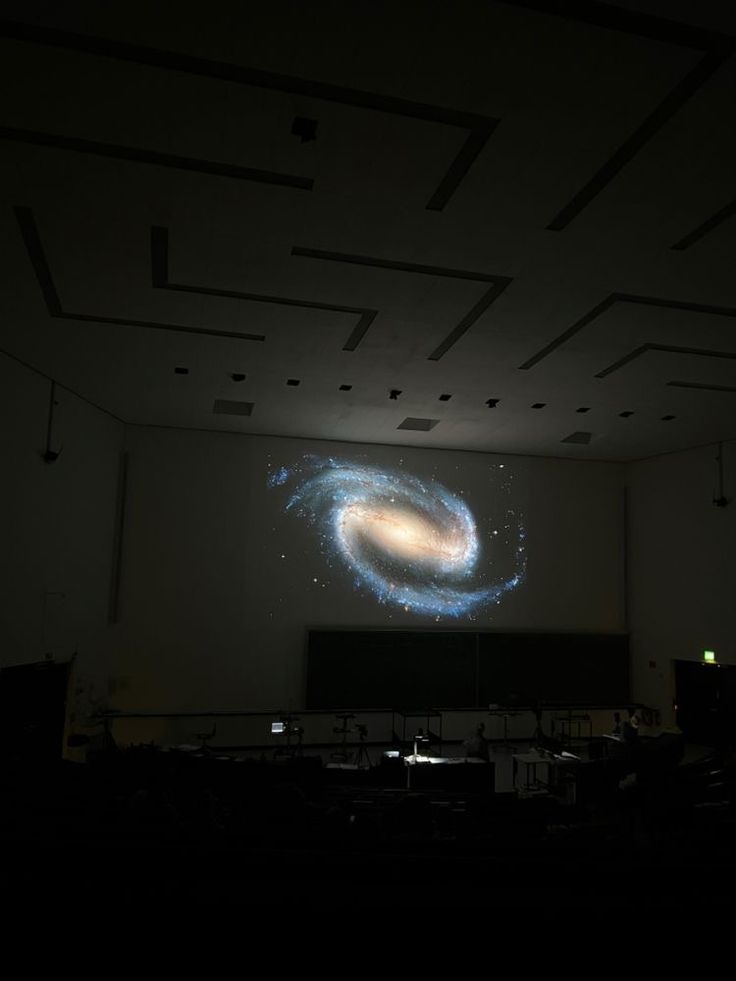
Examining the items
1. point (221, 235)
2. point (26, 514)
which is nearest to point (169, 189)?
point (221, 235)

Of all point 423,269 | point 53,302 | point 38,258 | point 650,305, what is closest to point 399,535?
point 650,305

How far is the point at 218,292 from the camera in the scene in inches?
285

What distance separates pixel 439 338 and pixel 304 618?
22.9 ft

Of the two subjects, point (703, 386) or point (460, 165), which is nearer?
point (460, 165)

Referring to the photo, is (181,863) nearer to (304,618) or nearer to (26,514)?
(26,514)

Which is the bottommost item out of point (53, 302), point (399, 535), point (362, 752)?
point (362, 752)

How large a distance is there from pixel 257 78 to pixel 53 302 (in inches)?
173

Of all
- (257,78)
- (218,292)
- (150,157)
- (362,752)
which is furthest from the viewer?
(362,752)

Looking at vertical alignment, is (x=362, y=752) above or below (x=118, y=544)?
below

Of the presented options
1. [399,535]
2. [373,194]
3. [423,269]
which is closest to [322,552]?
[399,535]

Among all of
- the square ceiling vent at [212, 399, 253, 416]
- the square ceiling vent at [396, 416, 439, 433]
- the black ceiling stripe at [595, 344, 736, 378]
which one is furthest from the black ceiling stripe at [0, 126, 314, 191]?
the square ceiling vent at [396, 416, 439, 433]

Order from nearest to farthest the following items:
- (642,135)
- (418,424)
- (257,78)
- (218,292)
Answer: (257,78) → (642,135) → (218,292) → (418,424)

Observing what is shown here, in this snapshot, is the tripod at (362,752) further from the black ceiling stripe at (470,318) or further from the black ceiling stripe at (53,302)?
the black ceiling stripe at (53,302)

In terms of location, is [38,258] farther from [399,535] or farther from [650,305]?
[399,535]
